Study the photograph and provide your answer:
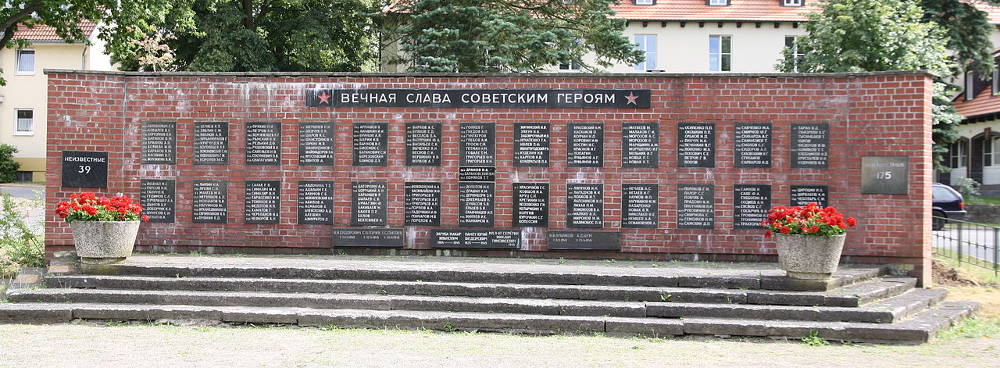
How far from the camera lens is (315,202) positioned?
1157cm

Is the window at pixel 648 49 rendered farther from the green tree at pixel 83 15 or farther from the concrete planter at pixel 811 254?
the concrete planter at pixel 811 254

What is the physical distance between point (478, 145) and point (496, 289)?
2.87 m

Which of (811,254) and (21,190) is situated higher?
(21,190)

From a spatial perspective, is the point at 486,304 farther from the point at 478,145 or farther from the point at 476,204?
the point at 478,145

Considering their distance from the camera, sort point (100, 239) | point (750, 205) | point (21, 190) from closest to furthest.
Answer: point (100, 239) < point (750, 205) < point (21, 190)

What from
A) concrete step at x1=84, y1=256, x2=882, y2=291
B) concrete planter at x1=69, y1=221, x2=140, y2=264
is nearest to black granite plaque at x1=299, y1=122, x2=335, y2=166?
concrete step at x1=84, y1=256, x2=882, y2=291

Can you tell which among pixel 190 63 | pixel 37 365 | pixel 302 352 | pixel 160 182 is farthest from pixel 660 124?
pixel 190 63

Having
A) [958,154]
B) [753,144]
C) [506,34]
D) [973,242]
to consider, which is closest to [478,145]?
[753,144]

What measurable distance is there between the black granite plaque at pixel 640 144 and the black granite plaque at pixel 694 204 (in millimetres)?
578

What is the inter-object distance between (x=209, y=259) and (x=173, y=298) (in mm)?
1716

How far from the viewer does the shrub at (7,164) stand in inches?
1377

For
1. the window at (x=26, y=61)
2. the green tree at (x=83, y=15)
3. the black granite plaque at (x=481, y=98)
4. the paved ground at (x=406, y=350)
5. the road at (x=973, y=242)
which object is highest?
the window at (x=26, y=61)

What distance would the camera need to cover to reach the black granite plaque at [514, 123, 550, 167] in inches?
450

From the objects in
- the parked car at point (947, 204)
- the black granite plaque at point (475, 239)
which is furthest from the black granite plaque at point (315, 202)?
the parked car at point (947, 204)
